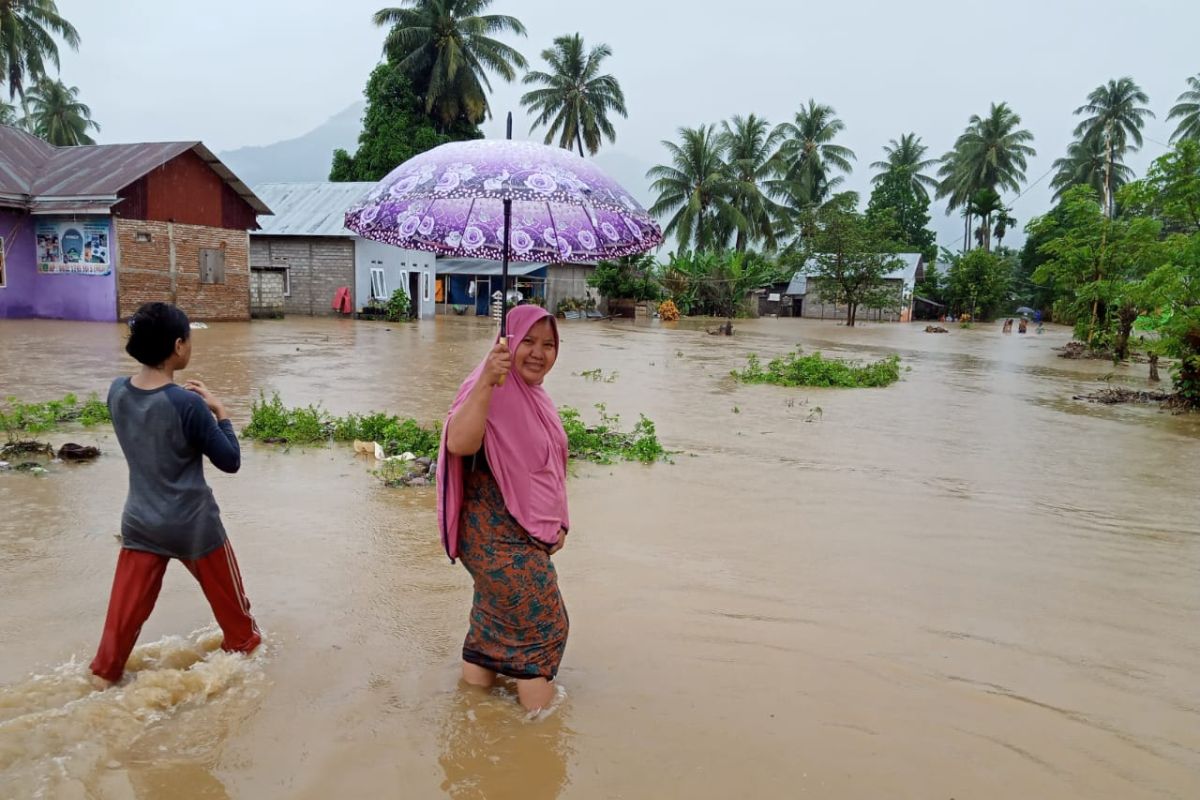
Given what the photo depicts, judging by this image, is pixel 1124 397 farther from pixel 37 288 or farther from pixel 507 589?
pixel 37 288

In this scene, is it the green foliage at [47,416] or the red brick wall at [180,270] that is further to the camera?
the red brick wall at [180,270]

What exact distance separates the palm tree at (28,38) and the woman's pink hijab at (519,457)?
35.4 meters

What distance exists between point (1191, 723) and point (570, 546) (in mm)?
3063

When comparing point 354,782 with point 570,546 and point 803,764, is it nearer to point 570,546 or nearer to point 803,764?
point 803,764

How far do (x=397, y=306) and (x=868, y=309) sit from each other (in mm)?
27622

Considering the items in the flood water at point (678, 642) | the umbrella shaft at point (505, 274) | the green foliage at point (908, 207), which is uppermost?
the green foliage at point (908, 207)

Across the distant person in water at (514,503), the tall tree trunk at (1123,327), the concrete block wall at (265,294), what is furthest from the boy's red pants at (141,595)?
the concrete block wall at (265,294)

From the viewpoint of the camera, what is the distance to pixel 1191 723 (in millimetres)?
3090

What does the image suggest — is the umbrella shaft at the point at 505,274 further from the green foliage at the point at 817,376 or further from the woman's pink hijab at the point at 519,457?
the green foliage at the point at 817,376

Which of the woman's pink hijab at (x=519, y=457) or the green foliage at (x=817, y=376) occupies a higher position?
the woman's pink hijab at (x=519, y=457)

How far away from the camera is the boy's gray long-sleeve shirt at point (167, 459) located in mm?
2773

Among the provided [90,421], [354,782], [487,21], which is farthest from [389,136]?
[354,782]

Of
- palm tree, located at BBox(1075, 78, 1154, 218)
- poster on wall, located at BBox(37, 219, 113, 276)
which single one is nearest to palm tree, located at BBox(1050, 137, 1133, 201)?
palm tree, located at BBox(1075, 78, 1154, 218)

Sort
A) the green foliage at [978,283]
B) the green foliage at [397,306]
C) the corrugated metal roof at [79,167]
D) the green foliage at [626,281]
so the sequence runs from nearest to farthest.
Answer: the corrugated metal roof at [79,167] → the green foliage at [397,306] → the green foliage at [626,281] → the green foliage at [978,283]
